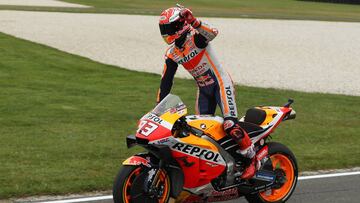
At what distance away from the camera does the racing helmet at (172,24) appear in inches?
260

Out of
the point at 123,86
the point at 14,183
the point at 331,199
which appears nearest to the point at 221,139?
the point at 331,199

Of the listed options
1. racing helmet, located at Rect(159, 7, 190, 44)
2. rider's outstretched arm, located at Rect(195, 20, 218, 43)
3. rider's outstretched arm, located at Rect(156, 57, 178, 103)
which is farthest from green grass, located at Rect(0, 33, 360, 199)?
rider's outstretched arm, located at Rect(195, 20, 218, 43)

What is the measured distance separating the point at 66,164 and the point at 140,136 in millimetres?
3093

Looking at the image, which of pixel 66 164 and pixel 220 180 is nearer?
pixel 220 180

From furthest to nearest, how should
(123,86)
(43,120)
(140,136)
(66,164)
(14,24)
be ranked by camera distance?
(14,24) → (123,86) → (43,120) → (66,164) → (140,136)

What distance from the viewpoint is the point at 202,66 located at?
7082 millimetres

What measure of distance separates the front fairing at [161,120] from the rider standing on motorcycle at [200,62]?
2.03 ft

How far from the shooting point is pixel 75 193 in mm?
7605

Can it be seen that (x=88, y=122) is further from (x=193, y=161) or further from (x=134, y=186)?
(x=134, y=186)

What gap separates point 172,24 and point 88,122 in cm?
584

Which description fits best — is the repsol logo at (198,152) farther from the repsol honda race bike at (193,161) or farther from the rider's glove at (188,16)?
the rider's glove at (188,16)

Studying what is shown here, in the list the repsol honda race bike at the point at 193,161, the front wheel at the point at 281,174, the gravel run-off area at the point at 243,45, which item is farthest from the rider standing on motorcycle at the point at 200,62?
the gravel run-off area at the point at 243,45

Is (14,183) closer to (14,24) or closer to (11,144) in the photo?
(11,144)

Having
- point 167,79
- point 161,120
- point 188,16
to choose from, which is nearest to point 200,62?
point 167,79
